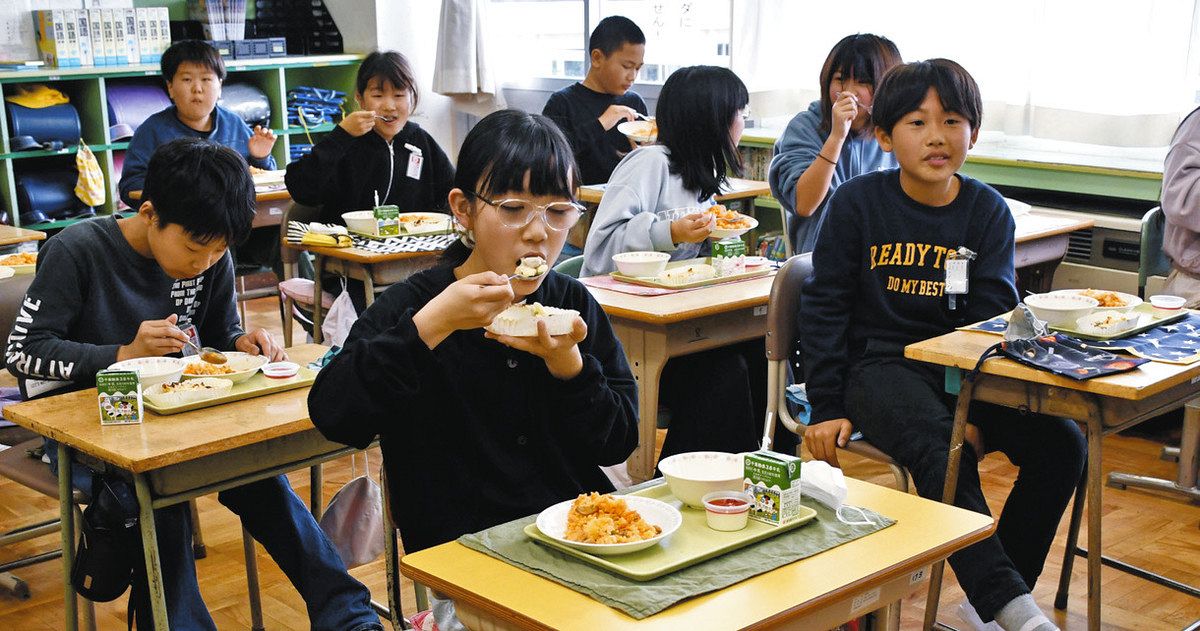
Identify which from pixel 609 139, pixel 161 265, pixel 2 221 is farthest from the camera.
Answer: pixel 2 221

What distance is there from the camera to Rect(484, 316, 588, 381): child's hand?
1765mm

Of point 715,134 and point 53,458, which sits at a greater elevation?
point 715,134

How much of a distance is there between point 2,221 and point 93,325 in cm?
396

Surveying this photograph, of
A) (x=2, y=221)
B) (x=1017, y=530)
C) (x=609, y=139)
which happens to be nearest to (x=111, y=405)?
(x=1017, y=530)

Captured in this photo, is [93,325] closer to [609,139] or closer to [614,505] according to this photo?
[614,505]

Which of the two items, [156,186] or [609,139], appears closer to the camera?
[156,186]

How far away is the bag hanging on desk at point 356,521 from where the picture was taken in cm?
243

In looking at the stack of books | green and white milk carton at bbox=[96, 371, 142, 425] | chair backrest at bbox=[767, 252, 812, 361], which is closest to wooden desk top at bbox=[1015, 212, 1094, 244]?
chair backrest at bbox=[767, 252, 812, 361]

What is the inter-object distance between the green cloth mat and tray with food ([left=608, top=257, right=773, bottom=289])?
170 cm

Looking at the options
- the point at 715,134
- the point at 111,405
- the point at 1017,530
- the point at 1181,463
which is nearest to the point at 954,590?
the point at 1017,530

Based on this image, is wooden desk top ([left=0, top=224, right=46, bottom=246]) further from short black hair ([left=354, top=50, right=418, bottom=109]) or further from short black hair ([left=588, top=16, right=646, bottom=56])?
short black hair ([left=588, top=16, right=646, bottom=56])

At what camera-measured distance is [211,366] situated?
239cm

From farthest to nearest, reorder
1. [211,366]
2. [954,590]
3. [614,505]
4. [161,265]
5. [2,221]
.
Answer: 1. [2,221]
2. [954,590]
3. [161,265]
4. [211,366]
5. [614,505]

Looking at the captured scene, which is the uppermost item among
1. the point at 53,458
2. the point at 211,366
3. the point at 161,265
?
the point at 161,265
